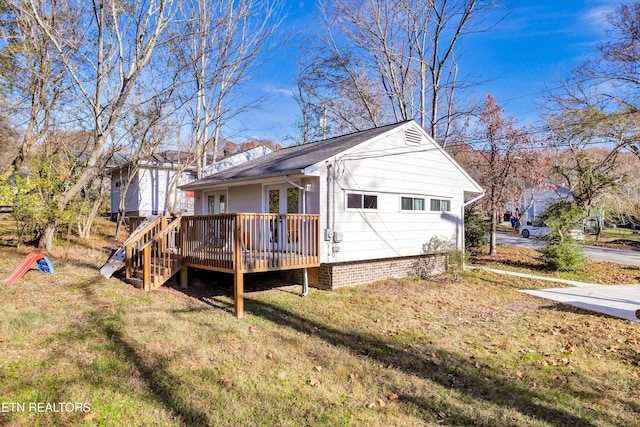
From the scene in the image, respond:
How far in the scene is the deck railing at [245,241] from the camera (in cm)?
741

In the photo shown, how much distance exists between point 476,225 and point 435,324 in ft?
37.3

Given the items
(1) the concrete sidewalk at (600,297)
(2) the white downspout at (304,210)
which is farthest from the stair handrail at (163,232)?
(1) the concrete sidewalk at (600,297)

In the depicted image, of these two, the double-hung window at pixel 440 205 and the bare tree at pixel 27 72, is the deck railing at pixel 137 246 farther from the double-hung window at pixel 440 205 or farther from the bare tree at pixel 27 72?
the double-hung window at pixel 440 205

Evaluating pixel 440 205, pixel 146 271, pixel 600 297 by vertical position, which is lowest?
pixel 600 297

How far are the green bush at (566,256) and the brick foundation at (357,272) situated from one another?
572 centimetres

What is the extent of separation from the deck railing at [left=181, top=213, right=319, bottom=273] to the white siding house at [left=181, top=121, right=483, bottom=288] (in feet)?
2.22

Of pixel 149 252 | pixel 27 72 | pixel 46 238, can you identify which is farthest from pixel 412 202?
pixel 27 72

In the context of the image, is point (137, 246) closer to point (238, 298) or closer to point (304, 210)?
point (238, 298)

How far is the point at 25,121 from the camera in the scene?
40.8 ft

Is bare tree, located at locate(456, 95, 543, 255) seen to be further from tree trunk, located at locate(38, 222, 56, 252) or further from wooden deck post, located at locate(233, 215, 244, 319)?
tree trunk, located at locate(38, 222, 56, 252)

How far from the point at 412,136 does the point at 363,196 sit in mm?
2695

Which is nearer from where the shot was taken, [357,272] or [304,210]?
[304,210]

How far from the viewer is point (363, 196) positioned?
1005 cm

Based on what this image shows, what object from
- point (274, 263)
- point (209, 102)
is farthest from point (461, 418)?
point (209, 102)
